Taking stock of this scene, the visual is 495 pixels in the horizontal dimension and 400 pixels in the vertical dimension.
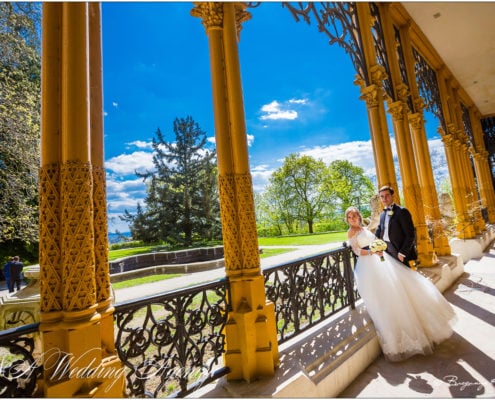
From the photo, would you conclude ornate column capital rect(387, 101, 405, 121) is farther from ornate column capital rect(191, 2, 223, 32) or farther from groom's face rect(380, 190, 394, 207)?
ornate column capital rect(191, 2, 223, 32)

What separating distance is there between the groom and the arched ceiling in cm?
645

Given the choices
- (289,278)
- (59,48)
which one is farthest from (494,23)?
(59,48)

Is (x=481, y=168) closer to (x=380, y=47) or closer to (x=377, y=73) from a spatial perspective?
(x=380, y=47)

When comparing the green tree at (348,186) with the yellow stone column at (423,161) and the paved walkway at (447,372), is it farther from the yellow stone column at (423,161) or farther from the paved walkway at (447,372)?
the paved walkway at (447,372)

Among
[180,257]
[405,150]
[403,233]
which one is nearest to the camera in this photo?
[403,233]

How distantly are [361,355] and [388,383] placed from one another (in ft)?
1.20

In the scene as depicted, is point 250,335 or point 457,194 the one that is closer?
point 250,335

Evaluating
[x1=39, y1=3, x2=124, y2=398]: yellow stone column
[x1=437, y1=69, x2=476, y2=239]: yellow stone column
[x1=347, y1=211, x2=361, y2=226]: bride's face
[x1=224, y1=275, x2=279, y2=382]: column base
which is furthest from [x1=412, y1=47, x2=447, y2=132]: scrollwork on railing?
[x1=39, y1=3, x2=124, y2=398]: yellow stone column

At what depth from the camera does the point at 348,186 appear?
133ft

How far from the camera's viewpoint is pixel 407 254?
3758 mm

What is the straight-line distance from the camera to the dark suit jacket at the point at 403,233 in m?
3.75

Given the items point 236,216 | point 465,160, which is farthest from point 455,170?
point 236,216

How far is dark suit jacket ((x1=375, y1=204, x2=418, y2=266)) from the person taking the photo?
12.3ft

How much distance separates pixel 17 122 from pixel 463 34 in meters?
14.6
